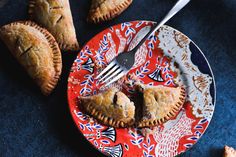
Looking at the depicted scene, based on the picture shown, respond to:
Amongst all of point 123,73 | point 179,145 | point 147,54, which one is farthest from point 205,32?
point 179,145

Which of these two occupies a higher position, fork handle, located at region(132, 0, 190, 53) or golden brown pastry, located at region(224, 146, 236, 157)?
fork handle, located at region(132, 0, 190, 53)

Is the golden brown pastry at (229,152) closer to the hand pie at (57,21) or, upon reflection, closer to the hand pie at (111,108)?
the hand pie at (111,108)

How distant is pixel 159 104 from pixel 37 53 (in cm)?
73

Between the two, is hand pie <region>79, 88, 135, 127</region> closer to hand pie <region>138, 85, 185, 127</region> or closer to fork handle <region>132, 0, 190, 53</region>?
hand pie <region>138, 85, 185, 127</region>

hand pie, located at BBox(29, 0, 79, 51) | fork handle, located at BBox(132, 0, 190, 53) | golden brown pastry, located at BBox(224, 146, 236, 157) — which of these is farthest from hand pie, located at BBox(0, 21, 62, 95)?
golden brown pastry, located at BBox(224, 146, 236, 157)

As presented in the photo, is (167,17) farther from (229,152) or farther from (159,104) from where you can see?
(229,152)

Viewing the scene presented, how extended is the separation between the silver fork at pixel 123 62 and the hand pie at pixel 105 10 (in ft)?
0.86

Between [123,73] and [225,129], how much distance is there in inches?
25.4

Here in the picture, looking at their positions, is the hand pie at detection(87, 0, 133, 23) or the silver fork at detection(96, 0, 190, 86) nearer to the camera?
the silver fork at detection(96, 0, 190, 86)

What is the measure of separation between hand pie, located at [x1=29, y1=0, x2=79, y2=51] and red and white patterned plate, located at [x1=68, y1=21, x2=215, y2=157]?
12cm

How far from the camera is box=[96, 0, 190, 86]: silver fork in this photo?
2.37 meters

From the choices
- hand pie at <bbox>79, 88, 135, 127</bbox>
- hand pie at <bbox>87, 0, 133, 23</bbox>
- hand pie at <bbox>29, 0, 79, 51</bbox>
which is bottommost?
hand pie at <bbox>79, 88, 135, 127</bbox>

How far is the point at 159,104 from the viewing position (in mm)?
2291

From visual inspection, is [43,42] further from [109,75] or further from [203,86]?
[203,86]
